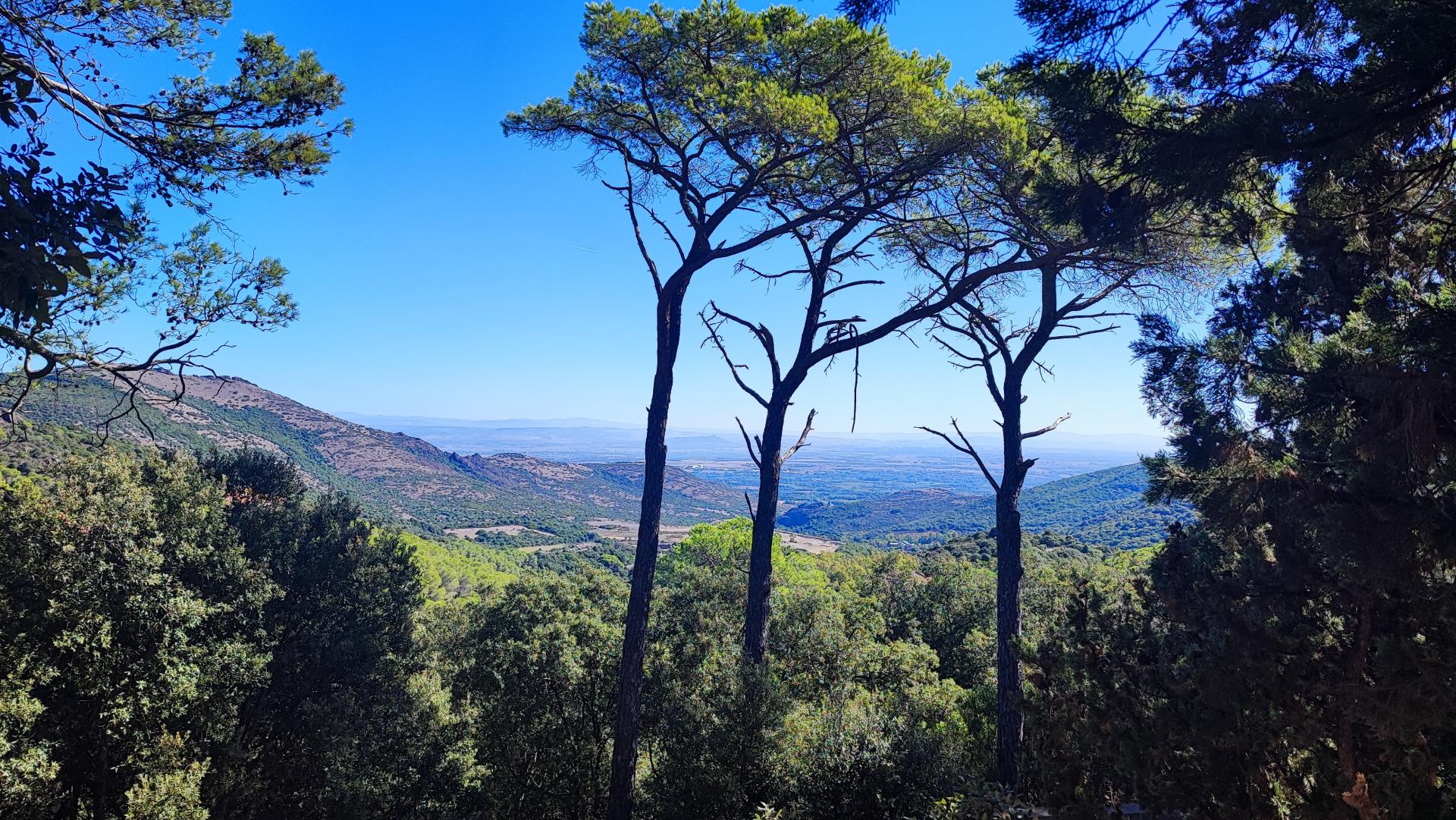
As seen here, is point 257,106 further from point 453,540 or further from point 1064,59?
point 453,540

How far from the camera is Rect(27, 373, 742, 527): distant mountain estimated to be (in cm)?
7131

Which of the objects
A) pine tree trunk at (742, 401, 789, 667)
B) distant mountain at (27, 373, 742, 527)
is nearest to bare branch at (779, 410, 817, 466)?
pine tree trunk at (742, 401, 789, 667)

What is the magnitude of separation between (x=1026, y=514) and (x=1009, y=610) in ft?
449

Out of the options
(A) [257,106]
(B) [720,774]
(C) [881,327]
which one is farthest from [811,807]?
(A) [257,106]

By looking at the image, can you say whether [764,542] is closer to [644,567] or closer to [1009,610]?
[644,567]

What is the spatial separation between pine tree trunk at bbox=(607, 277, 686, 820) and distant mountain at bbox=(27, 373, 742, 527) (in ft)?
179

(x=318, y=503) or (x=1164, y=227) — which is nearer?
(x=1164, y=227)

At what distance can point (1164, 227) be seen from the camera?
19.2 feet

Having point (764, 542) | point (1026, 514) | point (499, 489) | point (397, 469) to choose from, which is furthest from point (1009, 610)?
point (499, 489)

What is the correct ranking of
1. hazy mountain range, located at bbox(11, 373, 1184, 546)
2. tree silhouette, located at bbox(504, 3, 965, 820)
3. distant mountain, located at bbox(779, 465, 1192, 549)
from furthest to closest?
distant mountain, located at bbox(779, 465, 1192, 549) < hazy mountain range, located at bbox(11, 373, 1184, 546) < tree silhouette, located at bbox(504, 3, 965, 820)

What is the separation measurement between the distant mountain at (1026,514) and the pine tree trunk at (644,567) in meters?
73.6

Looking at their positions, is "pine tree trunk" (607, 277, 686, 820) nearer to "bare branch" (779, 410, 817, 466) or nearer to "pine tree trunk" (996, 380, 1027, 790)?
"bare branch" (779, 410, 817, 466)

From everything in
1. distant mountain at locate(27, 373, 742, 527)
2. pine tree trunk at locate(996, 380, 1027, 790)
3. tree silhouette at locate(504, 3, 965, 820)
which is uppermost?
tree silhouette at locate(504, 3, 965, 820)

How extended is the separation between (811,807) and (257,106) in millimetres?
8237
